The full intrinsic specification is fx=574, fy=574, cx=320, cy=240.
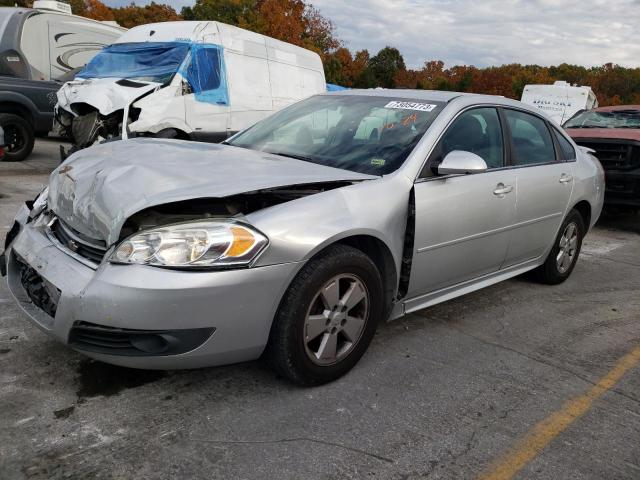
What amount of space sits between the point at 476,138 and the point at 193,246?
2.20m

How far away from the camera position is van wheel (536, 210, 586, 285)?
4.78 m

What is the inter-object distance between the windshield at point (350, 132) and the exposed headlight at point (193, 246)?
1.03m

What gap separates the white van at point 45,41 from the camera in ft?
31.7

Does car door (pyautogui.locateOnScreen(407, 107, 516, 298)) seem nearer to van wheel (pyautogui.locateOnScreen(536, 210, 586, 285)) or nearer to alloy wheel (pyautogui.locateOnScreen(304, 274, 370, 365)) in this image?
alloy wheel (pyautogui.locateOnScreen(304, 274, 370, 365))

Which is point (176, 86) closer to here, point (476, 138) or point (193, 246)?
point (476, 138)

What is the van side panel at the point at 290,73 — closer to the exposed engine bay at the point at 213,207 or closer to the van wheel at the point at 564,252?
the van wheel at the point at 564,252

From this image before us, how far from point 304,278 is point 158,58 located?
7.08 meters

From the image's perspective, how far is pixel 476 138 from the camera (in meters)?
3.81

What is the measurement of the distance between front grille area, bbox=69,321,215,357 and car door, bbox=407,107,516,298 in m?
1.39

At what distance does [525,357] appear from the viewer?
3516mm

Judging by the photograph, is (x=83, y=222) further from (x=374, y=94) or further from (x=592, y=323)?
(x=592, y=323)

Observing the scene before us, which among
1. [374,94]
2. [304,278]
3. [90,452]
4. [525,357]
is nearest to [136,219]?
[304,278]

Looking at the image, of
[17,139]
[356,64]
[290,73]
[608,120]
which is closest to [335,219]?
[608,120]

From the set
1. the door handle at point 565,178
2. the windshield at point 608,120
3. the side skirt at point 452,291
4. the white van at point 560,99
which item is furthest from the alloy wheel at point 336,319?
the white van at point 560,99
